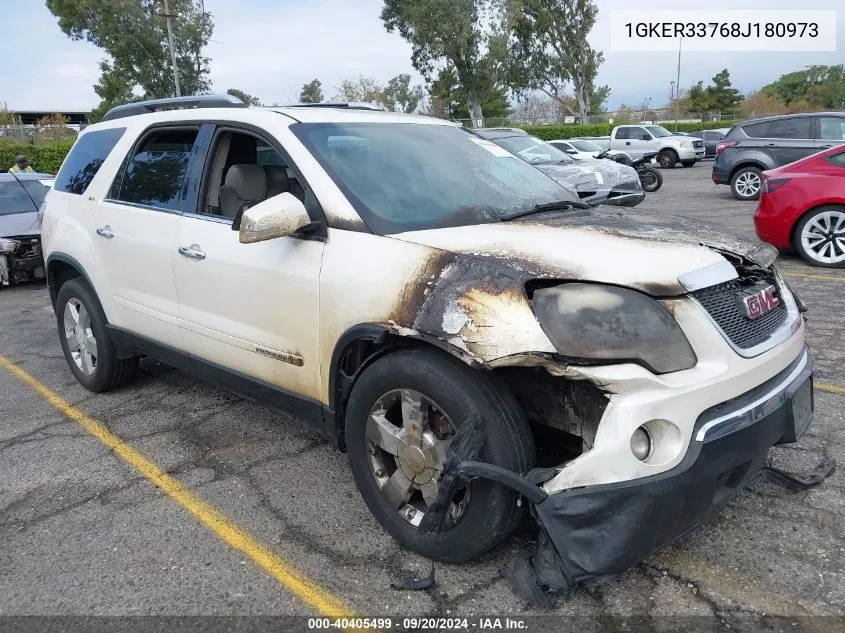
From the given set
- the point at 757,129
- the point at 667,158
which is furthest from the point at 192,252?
the point at 667,158

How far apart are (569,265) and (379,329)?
29.4 inches

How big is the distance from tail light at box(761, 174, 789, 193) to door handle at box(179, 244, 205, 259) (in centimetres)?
663

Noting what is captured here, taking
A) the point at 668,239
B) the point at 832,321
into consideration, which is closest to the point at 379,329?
the point at 668,239

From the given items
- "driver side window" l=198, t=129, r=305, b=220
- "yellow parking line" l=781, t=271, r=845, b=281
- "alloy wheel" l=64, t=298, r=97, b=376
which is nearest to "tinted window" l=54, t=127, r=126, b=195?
"alloy wheel" l=64, t=298, r=97, b=376

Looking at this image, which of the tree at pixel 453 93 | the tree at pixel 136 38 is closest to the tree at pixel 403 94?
the tree at pixel 453 93

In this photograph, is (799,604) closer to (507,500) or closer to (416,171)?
(507,500)

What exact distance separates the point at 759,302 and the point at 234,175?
102 inches

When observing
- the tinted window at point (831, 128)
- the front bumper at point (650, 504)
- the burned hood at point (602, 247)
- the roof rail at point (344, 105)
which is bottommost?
the front bumper at point (650, 504)

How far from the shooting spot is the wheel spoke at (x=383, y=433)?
2.66m

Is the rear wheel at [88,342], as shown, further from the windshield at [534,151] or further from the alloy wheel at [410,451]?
the windshield at [534,151]

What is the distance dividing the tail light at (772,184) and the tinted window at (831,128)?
20.6ft

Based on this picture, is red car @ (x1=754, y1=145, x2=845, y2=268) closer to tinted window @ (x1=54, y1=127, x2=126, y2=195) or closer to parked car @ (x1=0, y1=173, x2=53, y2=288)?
tinted window @ (x1=54, y1=127, x2=126, y2=195)

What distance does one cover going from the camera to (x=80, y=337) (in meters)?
4.81

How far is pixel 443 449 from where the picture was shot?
2525 millimetres
